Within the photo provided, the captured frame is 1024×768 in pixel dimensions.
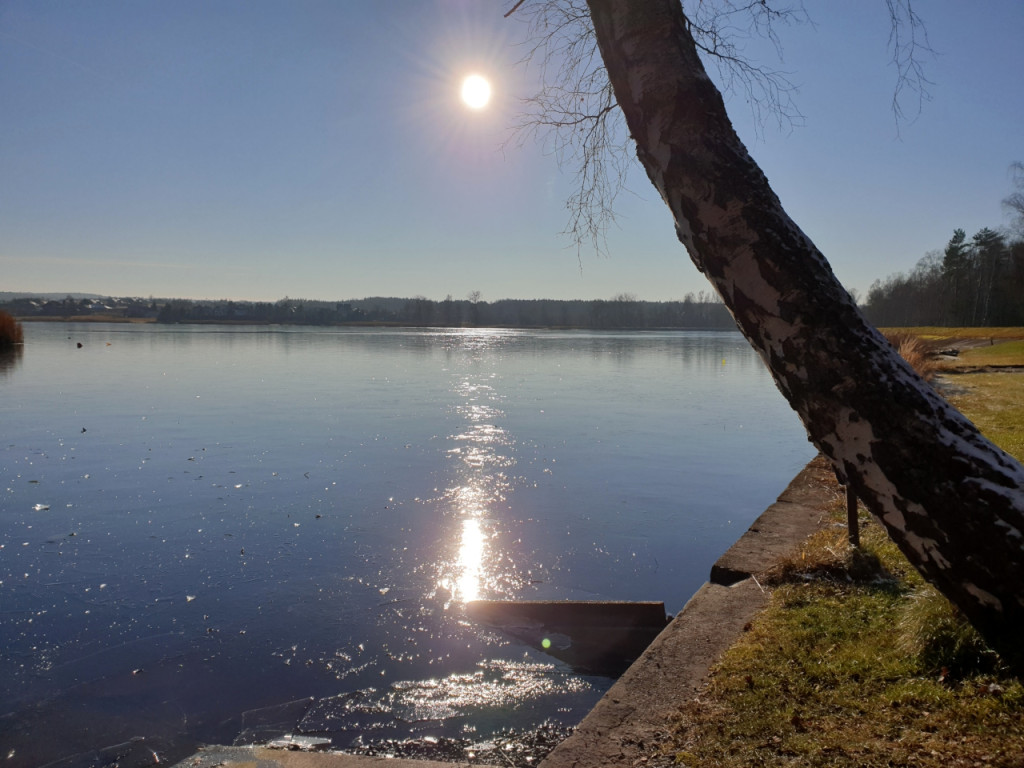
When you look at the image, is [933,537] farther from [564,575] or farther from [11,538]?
[11,538]

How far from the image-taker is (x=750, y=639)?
160 inches

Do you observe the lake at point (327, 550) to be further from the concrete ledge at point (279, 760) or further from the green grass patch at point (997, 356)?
the green grass patch at point (997, 356)

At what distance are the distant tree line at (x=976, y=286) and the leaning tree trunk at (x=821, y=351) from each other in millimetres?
50499

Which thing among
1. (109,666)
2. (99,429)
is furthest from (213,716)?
(99,429)

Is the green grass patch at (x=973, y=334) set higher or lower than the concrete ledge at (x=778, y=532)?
higher

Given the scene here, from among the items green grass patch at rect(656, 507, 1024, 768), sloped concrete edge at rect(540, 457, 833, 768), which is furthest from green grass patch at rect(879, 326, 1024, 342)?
green grass patch at rect(656, 507, 1024, 768)

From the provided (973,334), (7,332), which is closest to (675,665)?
(7,332)

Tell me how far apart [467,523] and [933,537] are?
21.0 feet

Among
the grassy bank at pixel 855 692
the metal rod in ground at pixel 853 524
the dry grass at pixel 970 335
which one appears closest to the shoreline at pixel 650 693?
the grassy bank at pixel 855 692

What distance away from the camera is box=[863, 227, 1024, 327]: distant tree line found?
5408 centimetres

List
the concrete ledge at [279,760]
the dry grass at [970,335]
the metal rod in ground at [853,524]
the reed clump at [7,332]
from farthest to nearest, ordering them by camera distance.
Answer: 1. the reed clump at [7,332]
2. the dry grass at [970,335]
3. the metal rod in ground at [853,524]
4. the concrete ledge at [279,760]

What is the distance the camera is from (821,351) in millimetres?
2615

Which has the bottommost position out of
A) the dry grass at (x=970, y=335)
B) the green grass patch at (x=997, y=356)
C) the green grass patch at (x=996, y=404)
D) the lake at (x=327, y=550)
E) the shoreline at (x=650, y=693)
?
the lake at (x=327, y=550)

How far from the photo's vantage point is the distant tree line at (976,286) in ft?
177
